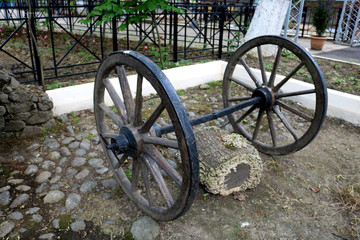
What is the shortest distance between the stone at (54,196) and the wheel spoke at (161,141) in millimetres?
1065

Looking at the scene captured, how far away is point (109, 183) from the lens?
2949 millimetres

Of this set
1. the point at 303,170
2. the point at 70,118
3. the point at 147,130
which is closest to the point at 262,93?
the point at 303,170

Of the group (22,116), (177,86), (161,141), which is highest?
(161,141)

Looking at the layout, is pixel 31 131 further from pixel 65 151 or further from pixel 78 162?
pixel 78 162

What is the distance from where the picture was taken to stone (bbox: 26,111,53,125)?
143 inches

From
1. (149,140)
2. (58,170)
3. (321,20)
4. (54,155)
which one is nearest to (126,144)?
(149,140)

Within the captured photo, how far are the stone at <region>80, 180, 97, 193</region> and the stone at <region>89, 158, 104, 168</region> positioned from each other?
277 millimetres

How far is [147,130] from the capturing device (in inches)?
86.8

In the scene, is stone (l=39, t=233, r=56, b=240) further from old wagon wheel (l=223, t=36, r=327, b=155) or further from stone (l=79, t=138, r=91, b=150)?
old wagon wheel (l=223, t=36, r=327, b=155)

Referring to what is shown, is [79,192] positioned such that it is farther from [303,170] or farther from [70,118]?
[303,170]

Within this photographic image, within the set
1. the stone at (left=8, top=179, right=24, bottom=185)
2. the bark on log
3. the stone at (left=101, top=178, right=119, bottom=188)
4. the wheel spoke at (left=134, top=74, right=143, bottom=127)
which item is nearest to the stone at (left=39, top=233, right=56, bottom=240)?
the stone at (left=101, top=178, right=119, bottom=188)

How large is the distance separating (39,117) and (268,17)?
192 inches

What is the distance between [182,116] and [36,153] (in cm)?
220

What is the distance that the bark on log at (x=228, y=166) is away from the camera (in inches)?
108
